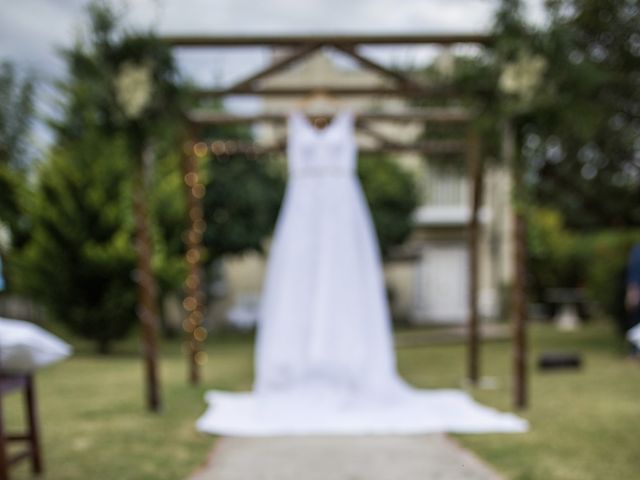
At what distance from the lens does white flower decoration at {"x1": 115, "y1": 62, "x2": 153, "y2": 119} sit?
591cm

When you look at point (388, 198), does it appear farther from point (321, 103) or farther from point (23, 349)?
point (23, 349)

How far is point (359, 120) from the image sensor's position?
823cm

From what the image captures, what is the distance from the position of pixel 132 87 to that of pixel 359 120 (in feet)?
10.2

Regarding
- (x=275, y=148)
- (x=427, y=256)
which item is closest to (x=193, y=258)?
(x=275, y=148)

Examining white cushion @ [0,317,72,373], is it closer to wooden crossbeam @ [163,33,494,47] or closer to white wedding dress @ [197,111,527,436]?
white wedding dress @ [197,111,527,436]

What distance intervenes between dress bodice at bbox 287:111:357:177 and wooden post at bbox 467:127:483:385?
57.3 inches

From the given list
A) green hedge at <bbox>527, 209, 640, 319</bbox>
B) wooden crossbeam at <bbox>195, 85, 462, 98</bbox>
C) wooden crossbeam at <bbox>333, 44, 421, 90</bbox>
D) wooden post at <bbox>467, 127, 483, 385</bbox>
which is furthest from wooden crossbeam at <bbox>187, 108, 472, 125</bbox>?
green hedge at <bbox>527, 209, 640, 319</bbox>

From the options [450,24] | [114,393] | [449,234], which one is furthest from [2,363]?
[449,234]

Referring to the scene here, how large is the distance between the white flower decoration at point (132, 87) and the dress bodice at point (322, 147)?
1667mm

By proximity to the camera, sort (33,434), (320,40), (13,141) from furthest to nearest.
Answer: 1. (13,141)
2. (320,40)
3. (33,434)

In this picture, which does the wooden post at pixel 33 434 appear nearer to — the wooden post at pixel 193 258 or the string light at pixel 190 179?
the wooden post at pixel 193 258

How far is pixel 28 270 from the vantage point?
36.1 feet

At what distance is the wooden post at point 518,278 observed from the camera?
6.14 metres

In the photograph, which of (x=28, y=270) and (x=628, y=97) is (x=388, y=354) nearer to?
(x=628, y=97)
